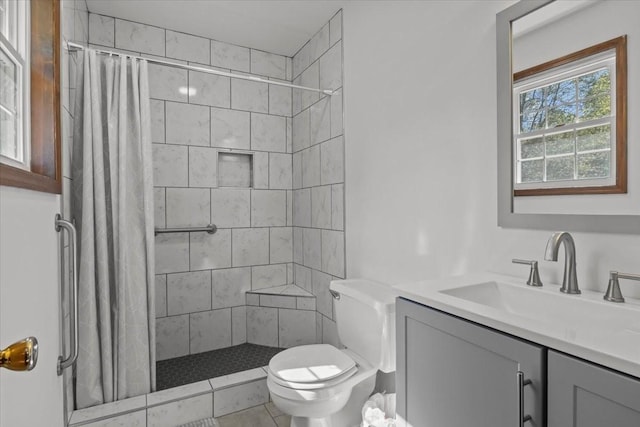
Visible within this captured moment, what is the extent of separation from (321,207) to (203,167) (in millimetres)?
1003

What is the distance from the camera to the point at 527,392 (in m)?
0.76

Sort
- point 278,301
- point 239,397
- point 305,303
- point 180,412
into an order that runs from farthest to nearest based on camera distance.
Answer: point 278,301 < point 305,303 < point 239,397 < point 180,412

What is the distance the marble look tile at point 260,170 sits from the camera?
117 inches

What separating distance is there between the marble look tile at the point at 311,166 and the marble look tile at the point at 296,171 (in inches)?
2.5

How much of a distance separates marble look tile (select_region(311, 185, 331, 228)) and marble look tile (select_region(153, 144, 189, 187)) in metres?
1.00

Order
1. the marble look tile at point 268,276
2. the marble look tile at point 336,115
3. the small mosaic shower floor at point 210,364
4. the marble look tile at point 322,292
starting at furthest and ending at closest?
1. the marble look tile at point 268,276
2. the marble look tile at point 322,292
3. the marble look tile at point 336,115
4. the small mosaic shower floor at point 210,364

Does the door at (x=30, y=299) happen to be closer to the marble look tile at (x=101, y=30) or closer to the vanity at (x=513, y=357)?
the vanity at (x=513, y=357)

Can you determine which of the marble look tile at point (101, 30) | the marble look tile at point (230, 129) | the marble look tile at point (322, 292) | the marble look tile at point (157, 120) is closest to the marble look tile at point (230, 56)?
the marble look tile at point (230, 129)

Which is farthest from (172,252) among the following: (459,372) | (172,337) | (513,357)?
(513,357)

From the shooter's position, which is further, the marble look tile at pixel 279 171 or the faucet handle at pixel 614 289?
the marble look tile at pixel 279 171

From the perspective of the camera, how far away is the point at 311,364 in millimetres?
1698

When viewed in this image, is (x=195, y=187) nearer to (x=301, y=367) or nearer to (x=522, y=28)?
(x=301, y=367)

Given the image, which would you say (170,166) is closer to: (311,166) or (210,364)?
(311,166)

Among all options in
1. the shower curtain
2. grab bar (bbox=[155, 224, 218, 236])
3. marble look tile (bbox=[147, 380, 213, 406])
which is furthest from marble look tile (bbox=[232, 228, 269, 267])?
marble look tile (bbox=[147, 380, 213, 406])
